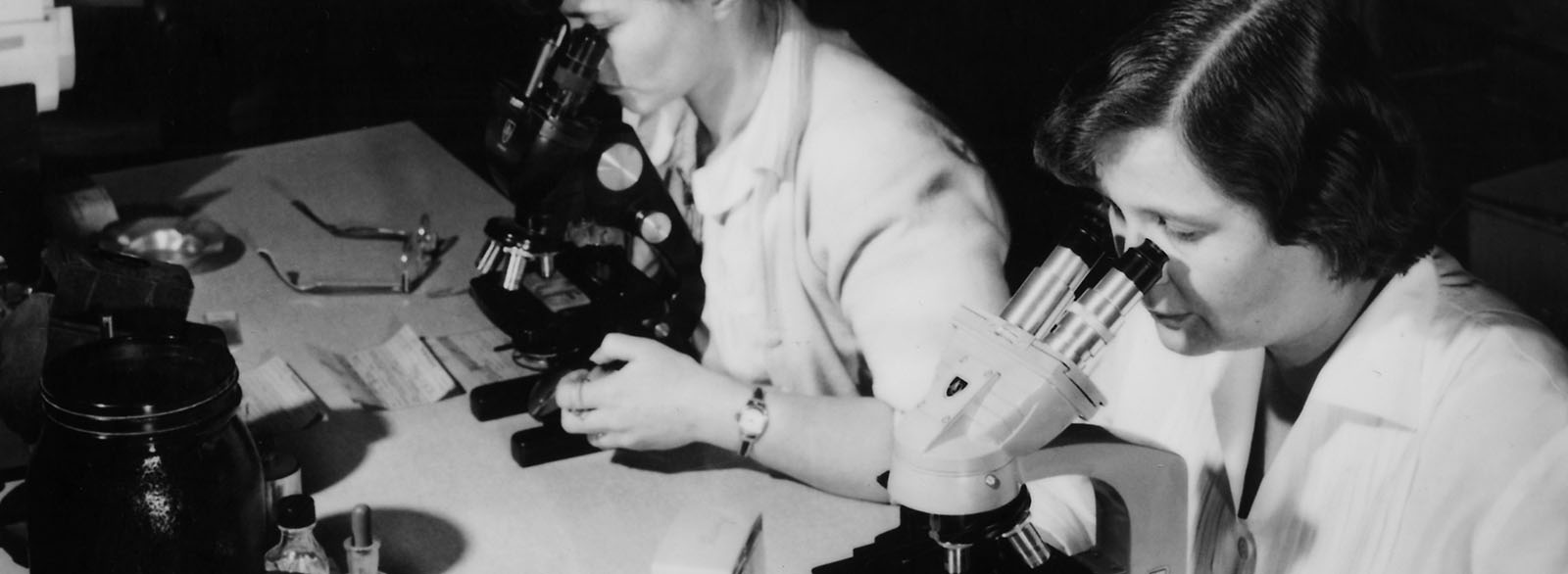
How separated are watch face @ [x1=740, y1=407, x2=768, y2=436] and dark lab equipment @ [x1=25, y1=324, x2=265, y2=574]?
59 cm

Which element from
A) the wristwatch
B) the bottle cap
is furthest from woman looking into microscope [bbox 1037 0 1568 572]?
the bottle cap

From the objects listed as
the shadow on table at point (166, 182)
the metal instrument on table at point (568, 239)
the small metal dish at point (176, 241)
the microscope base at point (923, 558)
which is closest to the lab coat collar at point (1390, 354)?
the microscope base at point (923, 558)

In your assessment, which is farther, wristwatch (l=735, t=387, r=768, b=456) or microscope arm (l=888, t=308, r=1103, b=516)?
wristwatch (l=735, t=387, r=768, b=456)

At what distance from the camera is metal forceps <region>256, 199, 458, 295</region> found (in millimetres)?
2494

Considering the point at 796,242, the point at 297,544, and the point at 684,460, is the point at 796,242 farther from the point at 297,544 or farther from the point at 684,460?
the point at 297,544

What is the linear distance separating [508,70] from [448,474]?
2.06 meters

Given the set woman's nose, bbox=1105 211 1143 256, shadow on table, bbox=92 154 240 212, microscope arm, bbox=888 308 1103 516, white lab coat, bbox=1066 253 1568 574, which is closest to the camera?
microscope arm, bbox=888 308 1103 516

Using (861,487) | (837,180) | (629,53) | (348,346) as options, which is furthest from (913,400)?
(348,346)

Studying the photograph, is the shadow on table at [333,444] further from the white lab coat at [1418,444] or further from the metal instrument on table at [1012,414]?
the white lab coat at [1418,444]

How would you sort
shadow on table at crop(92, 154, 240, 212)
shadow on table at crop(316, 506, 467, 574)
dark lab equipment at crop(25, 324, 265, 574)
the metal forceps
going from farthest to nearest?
shadow on table at crop(92, 154, 240, 212), the metal forceps, shadow on table at crop(316, 506, 467, 574), dark lab equipment at crop(25, 324, 265, 574)

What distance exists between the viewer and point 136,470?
4.85 feet

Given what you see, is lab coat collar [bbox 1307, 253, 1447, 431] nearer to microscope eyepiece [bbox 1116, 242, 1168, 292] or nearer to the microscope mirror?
microscope eyepiece [bbox 1116, 242, 1168, 292]

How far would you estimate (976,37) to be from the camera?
79.1 inches

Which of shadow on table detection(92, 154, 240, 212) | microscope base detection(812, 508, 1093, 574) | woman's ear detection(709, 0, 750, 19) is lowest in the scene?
shadow on table detection(92, 154, 240, 212)
